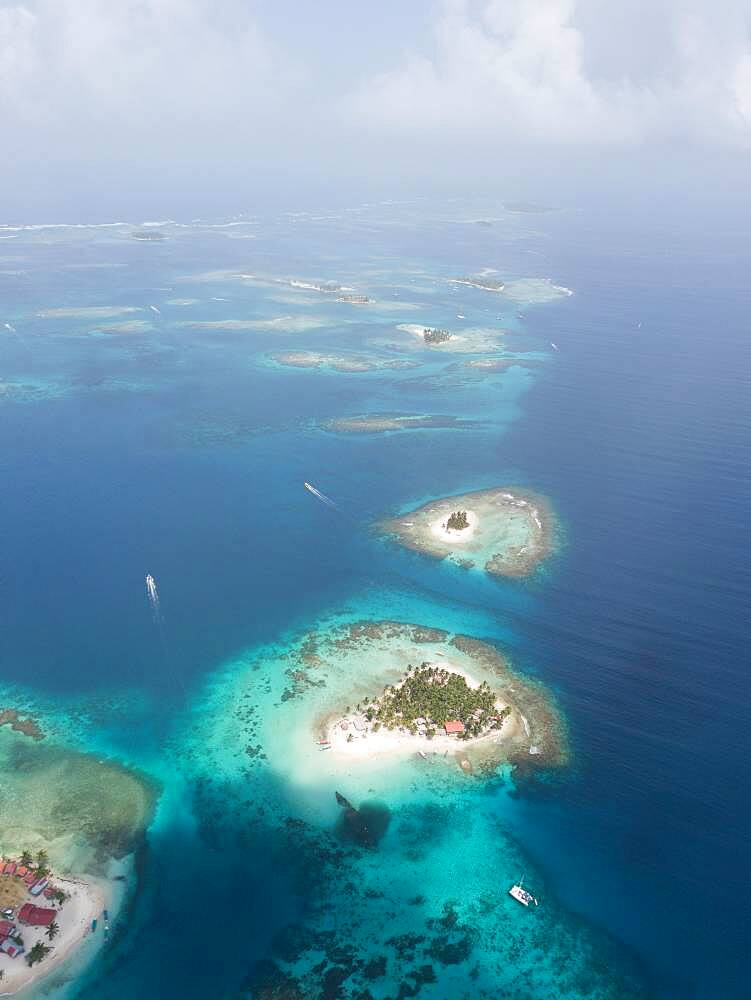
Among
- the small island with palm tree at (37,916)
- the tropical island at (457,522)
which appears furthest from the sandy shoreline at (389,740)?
the tropical island at (457,522)

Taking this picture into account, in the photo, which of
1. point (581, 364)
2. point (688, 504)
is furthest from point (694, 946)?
point (581, 364)

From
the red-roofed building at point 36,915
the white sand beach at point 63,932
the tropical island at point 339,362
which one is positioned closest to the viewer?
the white sand beach at point 63,932

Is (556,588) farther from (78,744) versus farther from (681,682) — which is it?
(78,744)

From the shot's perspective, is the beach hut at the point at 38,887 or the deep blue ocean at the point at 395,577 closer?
the beach hut at the point at 38,887

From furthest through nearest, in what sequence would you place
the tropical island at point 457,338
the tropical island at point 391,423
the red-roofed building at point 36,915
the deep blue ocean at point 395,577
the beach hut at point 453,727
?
the tropical island at point 457,338, the tropical island at point 391,423, the beach hut at point 453,727, the deep blue ocean at point 395,577, the red-roofed building at point 36,915

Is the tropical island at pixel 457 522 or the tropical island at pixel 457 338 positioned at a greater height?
the tropical island at pixel 457 338

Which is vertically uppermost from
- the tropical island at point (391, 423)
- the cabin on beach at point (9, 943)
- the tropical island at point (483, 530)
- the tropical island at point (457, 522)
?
the tropical island at point (391, 423)

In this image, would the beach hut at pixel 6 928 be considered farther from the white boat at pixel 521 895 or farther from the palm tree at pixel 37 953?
the white boat at pixel 521 895
